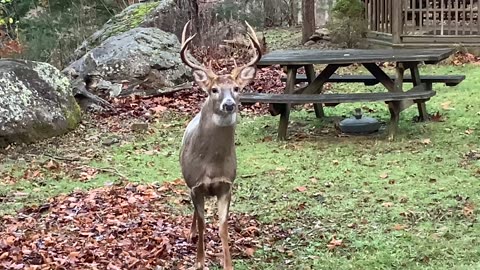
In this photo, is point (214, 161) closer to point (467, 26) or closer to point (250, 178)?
point (250, 178)

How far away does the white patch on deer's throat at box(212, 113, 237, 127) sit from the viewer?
5035 millimetres

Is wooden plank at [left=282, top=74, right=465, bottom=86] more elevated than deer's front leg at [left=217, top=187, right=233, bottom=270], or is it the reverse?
deer's front leg at [left=217, top=187, right=233, bottom=270]

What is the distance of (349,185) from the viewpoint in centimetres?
738

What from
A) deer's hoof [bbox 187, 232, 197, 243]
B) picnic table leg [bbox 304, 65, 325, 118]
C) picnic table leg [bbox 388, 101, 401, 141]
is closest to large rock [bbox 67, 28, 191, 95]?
picnic table leg [bbox 304, 65, 325, 118]

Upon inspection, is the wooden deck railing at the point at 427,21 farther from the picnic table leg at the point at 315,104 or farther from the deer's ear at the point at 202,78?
the deer's ear at the point at 202,78

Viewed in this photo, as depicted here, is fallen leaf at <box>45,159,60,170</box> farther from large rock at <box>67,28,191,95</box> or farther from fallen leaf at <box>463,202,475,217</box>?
fallen leaf at <box>463,202,475,217</box>

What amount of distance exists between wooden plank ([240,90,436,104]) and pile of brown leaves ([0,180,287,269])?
262cm

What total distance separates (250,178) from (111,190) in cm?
141

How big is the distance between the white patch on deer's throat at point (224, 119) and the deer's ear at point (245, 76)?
10.2 inches

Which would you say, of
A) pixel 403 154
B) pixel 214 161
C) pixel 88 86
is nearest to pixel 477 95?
pixel 403 154

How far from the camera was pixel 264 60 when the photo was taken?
9.74 m

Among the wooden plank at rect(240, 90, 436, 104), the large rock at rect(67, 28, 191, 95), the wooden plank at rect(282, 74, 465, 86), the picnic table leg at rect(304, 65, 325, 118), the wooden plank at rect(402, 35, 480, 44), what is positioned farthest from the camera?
the wooden plank at rect(402, 35, 480, 44)

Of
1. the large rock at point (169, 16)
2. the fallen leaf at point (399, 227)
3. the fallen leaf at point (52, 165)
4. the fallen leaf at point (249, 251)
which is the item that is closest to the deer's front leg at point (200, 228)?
the fallen leaf at point (249, 251)

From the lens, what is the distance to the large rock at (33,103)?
378 inches
